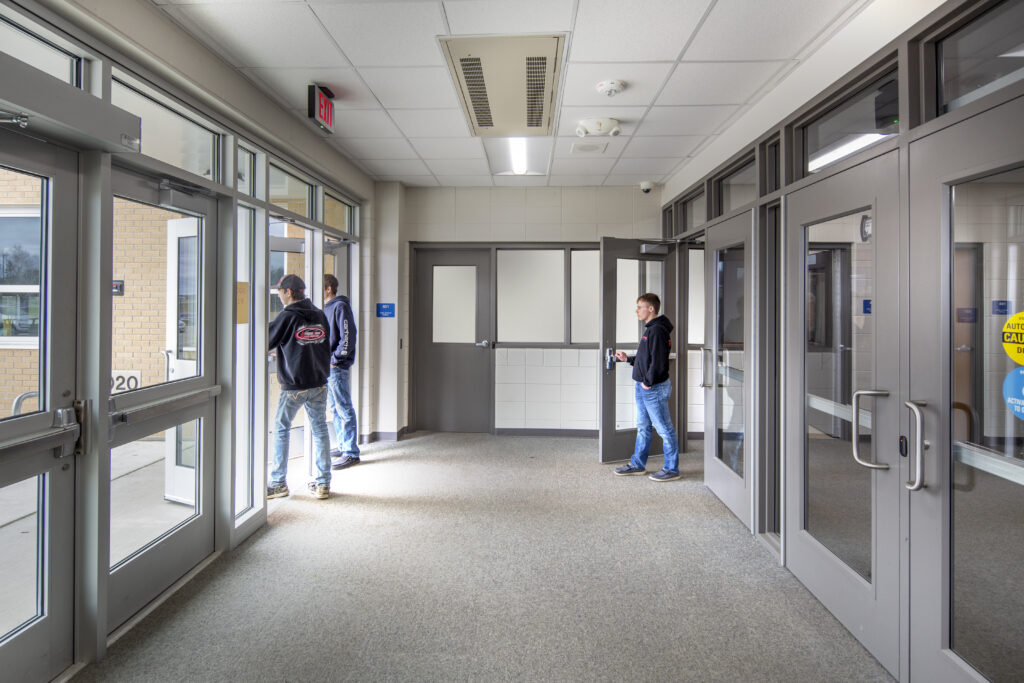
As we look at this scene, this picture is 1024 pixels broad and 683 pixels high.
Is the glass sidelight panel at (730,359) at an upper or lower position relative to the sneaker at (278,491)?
upper

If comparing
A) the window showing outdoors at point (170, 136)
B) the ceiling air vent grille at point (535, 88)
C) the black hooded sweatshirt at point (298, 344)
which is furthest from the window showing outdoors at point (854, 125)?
the black hooded sweatshirt at point (298, 344)

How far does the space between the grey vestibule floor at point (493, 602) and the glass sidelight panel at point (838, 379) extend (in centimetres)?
39

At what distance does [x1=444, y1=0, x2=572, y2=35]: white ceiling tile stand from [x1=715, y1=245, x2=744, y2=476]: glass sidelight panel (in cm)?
182

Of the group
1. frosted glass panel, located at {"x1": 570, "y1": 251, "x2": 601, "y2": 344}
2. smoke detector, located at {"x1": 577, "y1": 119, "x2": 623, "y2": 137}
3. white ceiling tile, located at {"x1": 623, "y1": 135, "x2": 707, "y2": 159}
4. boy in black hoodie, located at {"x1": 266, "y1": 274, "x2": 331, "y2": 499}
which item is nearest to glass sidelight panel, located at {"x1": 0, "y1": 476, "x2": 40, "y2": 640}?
boy in black hoodie, located at {"x1": 266, "y1": 274, "x2": 331, "y2": 499}

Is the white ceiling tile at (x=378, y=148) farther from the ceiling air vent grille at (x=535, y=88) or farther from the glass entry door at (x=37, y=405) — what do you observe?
the glass entry door at (x=37, y=405)

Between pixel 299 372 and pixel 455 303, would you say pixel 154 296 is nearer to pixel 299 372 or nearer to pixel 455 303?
pixel 299 372

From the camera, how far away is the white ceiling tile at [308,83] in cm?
291

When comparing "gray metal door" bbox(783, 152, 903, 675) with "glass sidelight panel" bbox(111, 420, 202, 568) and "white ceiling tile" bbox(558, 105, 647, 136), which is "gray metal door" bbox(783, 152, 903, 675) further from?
"glass sidelight panel" bbox(111, 420, 202, 568)

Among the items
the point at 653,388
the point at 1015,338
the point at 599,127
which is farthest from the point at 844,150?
the point at 653,388

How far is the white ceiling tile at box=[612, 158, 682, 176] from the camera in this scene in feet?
15.1

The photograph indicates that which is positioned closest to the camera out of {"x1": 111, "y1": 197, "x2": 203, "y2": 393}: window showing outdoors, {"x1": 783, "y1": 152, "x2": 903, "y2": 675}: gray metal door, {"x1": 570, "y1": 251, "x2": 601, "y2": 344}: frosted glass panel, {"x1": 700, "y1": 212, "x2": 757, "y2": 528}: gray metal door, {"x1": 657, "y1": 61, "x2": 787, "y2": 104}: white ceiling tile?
{"x1": 783, "y1": 152, "x2": 903, "y2": 675}: gray metal door

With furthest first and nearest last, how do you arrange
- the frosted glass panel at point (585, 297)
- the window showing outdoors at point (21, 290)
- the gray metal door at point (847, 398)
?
the frosted glass panel at point (585, 297) < the gray metal door at point (847, 398) < the window showing outdoors at point (21, 290)

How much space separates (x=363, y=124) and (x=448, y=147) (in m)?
0.77

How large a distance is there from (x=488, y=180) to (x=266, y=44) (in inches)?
116
